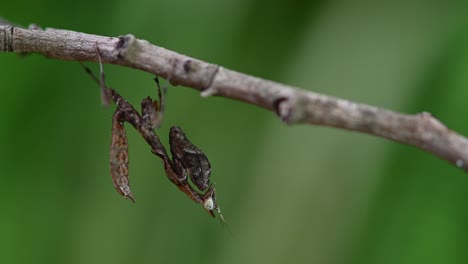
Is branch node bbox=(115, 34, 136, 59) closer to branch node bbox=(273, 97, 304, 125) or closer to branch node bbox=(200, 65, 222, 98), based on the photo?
branch node bbox=(200, 65, 222, 98)

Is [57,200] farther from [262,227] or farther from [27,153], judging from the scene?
[262,227]

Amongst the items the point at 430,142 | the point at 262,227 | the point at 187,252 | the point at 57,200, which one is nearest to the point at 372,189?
the point at 262,227

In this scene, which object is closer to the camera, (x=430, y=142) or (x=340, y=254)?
(x=430, y=142)

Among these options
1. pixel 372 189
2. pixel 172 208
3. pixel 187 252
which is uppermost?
pixel 372 189

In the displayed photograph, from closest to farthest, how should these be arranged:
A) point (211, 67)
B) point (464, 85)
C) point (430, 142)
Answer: point (430, 142) → point (211, 67) → point (464, 85)

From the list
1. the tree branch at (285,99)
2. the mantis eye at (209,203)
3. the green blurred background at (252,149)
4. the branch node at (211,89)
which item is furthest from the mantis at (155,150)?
the green blurred background at (252,149)

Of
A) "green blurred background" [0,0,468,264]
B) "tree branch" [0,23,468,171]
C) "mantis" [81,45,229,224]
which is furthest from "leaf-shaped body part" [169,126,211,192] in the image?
"green blurred background" [0,0,468,264]
